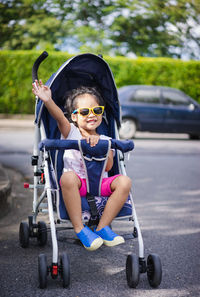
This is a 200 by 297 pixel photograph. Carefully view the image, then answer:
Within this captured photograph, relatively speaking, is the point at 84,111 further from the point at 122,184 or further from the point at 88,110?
the point at 122,184

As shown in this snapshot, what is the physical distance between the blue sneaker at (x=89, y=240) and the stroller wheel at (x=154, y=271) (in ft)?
1.27

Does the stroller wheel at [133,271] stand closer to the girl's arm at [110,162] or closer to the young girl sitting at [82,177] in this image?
the young girl sitting at [82,177]

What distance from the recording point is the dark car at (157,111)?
539 inches

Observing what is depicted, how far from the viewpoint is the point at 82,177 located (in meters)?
3.48

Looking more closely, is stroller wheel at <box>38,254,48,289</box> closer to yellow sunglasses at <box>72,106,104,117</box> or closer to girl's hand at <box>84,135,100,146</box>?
girl's hand at <box>84,135,100,146</box>

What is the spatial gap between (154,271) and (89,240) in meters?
0.51

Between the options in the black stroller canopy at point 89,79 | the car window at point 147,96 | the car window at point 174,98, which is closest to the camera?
the black stroller canopy at point 89,79

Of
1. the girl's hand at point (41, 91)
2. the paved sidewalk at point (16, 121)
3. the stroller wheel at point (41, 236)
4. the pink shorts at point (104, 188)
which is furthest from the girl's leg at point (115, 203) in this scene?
the paved sidewalk at point (16, 121)

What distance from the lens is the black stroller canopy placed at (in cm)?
405

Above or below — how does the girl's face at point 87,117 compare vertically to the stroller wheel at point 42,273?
above

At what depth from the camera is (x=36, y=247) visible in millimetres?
3875

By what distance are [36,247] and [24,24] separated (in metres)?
27.4

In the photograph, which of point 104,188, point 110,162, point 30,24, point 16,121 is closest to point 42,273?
point 104,188

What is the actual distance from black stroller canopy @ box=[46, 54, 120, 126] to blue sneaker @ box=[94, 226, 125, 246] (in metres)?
1.24
